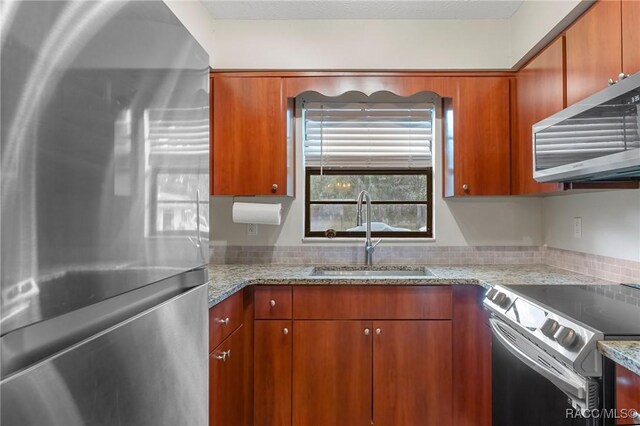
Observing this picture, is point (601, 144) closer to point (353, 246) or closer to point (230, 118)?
point (353, 246)

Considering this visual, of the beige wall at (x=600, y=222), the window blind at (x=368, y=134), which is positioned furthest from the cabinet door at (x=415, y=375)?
the window blind at (x=368, y=134)

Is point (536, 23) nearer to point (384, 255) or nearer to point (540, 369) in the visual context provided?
point (384, 255)

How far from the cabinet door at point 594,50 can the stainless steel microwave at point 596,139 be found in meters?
0.27

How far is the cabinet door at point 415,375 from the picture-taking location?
2.02m

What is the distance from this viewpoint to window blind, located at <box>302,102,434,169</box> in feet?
8.77

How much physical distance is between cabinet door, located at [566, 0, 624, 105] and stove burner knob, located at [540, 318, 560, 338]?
1.01 m

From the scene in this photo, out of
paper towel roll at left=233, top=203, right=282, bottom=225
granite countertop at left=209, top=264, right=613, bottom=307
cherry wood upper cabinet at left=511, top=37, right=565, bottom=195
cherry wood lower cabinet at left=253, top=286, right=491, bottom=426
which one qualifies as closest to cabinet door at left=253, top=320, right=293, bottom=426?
cherry wood lower cabinet at left=253, top=286, right=491, bottom=426

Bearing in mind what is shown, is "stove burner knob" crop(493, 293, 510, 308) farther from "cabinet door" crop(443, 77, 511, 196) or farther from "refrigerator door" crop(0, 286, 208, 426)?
"refrigerator door" crop(0, 286, 208, 426)

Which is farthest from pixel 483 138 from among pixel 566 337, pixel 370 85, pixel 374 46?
pixel 566 337

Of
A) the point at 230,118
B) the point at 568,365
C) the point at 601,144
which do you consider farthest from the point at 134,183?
the point at 230,118

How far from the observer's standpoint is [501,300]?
160cm

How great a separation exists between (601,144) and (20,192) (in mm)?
1538

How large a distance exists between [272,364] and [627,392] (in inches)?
60.8

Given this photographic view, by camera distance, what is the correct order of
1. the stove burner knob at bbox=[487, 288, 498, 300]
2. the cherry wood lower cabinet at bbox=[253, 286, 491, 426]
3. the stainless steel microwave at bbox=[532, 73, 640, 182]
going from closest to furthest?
the stainless steel microwave at bbox=[532, 73, 640, 182]
the stove burner knob at bbox=[487, 288, 498, 300]
the cherry wood lower cabinet at bbox=[253, 286, 491, 426]
